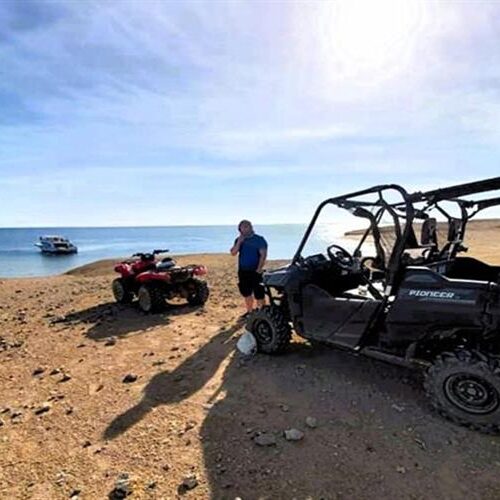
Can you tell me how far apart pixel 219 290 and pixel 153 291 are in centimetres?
290

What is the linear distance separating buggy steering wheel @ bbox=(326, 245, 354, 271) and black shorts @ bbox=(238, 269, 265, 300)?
201 centimetres

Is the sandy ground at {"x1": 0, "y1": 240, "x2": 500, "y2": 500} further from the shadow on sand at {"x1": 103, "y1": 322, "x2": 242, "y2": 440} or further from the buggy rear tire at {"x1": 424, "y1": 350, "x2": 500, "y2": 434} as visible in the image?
the buggy rear tire at {"x1": 424, "y1": 350, "x2": 500, "y2": 434}

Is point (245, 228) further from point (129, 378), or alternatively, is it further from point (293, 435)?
point (293, 435)

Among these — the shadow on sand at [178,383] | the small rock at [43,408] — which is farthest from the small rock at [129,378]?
the small rock at [43,408]

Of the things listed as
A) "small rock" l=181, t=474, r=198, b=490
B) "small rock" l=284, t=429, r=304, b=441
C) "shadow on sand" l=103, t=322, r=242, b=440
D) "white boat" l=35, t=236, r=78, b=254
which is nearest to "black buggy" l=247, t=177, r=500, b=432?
"shadow on sand" l=103, t=322, r=242, b=440

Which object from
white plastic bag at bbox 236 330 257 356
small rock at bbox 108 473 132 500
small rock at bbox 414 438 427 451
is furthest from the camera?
white plastic bag at bbox 236 330 257 356

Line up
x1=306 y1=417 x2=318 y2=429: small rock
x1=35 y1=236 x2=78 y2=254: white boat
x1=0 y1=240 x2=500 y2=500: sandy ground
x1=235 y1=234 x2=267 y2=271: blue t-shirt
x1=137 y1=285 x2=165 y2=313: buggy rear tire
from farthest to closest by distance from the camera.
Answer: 1. x1=35 y1=236 x2=78 y2=254: white boat
2. x1=137 y1=285 x2=165 y2=313: buggy rear tire
3. x1=235 y1=234 x2=267 y2=271: blue t-shirt
4. x1=306 y1=417 x2=318 y2=429: small rock
5. x1=0 y1=240 x2=500 y2=500: sandy ground

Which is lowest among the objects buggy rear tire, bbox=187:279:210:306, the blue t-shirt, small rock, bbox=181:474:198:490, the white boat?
the white boat

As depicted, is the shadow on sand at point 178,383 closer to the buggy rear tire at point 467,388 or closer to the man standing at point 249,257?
the man standing at point 249,257

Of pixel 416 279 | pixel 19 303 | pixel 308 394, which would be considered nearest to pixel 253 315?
pixel 308 394

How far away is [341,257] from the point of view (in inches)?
239

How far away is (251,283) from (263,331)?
1669 millimetres

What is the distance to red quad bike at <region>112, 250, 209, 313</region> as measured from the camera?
915 centimetres

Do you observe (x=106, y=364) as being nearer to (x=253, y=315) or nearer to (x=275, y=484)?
(x=253, y=315)
